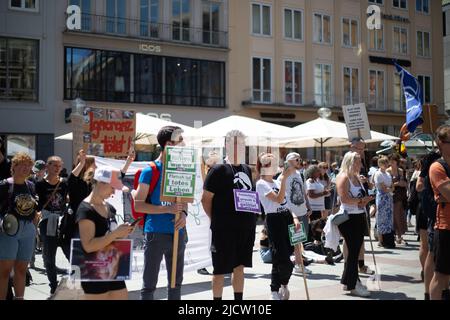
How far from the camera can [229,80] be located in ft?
99.6

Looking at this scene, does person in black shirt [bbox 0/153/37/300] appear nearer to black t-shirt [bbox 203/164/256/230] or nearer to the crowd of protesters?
the crowd of protesters

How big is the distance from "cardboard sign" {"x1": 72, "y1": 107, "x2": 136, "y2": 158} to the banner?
1.11 m

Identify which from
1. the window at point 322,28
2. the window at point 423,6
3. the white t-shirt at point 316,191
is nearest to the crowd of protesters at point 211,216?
the white t-shirt at point 316,191

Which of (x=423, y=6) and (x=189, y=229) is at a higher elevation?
(x=423, y=6)

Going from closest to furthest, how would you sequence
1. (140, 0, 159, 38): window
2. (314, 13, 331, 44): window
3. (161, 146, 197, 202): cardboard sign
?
(161, 146, 197, 202): cardboard sign
(140, 0, 159, 38): window
(314, 13, 331, 44): window

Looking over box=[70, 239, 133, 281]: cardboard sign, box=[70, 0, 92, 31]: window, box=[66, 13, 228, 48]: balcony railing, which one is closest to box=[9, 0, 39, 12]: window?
box=[70, 0, 92, 31]: window

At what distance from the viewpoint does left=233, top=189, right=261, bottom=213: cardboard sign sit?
5543 millimetres

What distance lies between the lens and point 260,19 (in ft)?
103

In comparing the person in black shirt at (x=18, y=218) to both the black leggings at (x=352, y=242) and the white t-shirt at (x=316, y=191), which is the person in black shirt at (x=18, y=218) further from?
the white t-shirt at (x=316, y=191)

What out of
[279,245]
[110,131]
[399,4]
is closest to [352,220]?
[279,245]

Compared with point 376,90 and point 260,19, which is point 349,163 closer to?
point 260,19

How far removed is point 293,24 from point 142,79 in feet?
34.9

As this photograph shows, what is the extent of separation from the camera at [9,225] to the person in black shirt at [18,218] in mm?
45

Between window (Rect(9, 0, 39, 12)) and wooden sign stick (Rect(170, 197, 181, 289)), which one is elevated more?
window (Rect(9, 0, 39, 12))
